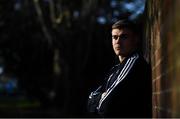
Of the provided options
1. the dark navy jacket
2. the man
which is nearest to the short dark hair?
the man

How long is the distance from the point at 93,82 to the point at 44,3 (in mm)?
6702

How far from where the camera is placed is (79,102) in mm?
30203

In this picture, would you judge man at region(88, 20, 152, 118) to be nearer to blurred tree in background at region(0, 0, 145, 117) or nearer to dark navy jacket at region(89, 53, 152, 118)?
dark navy jacket at region(89, 53, 152, 118)

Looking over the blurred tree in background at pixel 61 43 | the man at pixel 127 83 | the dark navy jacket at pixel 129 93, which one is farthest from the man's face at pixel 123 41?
the blurred tree in background at pixel 61 43

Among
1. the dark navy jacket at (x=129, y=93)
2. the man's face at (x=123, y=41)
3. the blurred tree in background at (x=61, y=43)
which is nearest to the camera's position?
the dark navy jacket at (x=129, y=93)

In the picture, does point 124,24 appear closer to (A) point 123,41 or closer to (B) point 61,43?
(A) point 123,41

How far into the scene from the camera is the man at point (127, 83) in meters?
→ 4.33

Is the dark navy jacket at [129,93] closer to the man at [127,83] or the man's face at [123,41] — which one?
the man at [127,83]

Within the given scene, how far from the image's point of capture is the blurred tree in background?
2812cm

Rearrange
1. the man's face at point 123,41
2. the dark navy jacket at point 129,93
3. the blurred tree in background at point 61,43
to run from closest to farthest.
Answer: the dark navy jacket at point 129,93 → the man's face at point 123,41 → the blurred tree in background at point 61,43

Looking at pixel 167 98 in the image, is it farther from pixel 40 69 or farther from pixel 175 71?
pixel 40 69

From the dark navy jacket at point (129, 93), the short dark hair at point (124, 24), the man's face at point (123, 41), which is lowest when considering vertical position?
the dark navy jacket at point (129, 93)

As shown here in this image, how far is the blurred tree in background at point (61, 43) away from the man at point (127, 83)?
19.5m

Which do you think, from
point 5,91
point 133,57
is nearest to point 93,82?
point 133,57
